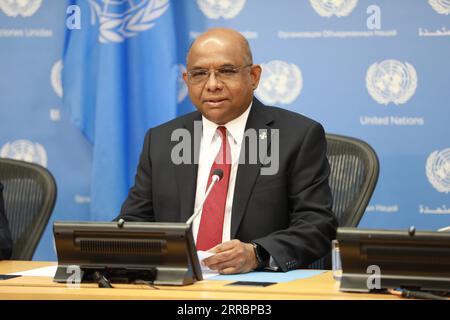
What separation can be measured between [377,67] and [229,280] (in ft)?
8.33

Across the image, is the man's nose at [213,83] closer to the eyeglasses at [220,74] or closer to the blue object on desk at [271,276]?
the eyeglasses at [220,74]

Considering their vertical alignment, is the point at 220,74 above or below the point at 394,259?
above

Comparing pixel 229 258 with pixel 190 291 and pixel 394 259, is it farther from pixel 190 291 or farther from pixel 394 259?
pixel 394 259

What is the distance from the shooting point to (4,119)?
5.71 m

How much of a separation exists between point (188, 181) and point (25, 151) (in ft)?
7.34

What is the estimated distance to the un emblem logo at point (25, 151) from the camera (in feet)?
18.5

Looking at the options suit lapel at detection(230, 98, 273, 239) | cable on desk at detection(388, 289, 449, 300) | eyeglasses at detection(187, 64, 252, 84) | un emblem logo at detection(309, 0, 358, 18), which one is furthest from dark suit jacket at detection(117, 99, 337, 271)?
un emblem logo at detection(309, 0, 358, 18)

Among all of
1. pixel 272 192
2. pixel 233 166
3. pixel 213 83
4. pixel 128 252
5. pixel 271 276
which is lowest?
pixel 271 276

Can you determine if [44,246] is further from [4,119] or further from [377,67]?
[377,67]

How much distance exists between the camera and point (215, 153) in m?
3.84

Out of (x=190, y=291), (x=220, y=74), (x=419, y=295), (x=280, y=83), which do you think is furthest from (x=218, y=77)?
(x=419, y=295)

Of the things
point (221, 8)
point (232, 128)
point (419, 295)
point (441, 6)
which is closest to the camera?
point (419, 295)
